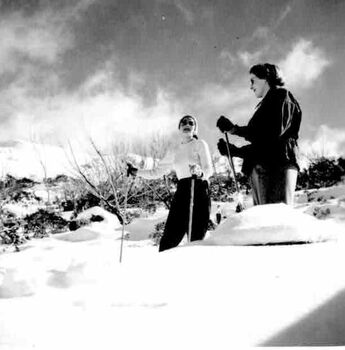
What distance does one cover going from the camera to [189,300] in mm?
912

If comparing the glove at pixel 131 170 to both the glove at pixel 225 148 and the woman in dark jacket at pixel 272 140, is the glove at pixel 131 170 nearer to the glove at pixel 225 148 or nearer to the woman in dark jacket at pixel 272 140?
the glove at pixel 225 148

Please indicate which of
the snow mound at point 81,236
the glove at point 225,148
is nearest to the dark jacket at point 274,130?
the glove at point 225,148

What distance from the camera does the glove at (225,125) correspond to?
2.37 m

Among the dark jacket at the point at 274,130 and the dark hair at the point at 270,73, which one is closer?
the dark jacket at the point at 274,130

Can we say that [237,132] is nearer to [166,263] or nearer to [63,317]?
[166,263]

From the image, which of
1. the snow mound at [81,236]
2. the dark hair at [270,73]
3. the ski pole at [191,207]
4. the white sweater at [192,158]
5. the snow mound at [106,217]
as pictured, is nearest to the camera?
the dark hair at [270,73]

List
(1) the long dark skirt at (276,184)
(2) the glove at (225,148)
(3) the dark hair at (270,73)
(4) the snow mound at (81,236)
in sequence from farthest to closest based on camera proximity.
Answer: (4) the snow mound at (81,236)
(2) the glove at (225,148)
(3) the dark hair at (270,73)
(1) the long dark skirt at (276,184)

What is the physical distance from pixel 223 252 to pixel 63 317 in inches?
27.3

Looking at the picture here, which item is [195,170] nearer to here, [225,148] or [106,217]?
[225,148]

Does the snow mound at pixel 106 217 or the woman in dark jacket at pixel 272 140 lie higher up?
the woman in dark jacket at pixel 272 140

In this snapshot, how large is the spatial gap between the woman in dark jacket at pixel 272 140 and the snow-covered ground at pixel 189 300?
0.77 metres

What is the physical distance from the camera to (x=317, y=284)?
970 millimetres

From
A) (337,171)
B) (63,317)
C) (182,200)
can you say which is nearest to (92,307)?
(63,317)

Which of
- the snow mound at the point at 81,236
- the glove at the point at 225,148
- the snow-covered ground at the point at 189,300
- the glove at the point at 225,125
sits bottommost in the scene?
the snow mound at the point at 81,236
